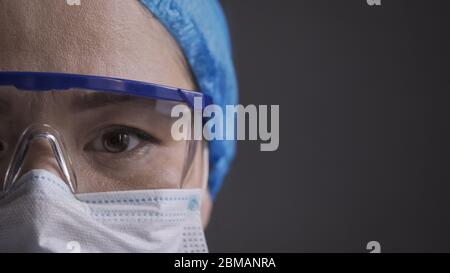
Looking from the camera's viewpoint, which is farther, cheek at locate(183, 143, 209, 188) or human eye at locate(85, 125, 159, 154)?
cheek at locate(183, 143, 209, 188)

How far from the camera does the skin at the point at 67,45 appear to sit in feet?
3.58

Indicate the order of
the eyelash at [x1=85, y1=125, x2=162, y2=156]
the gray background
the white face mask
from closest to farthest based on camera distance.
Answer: the white face mask < the eyelash at [x1=85, y1=125, x2=162, y2=156] < the gray background

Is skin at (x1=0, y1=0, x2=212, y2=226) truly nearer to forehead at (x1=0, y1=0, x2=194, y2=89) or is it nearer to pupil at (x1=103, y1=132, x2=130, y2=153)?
forehead at (x1=0, y1=0, x2=194, y2=89)

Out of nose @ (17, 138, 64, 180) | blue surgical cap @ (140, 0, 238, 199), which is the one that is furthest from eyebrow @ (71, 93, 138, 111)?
blue surgical cap @ (140, 0, 238, 199)

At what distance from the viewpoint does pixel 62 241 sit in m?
1.03

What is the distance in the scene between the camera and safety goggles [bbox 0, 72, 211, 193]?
3.54 feet

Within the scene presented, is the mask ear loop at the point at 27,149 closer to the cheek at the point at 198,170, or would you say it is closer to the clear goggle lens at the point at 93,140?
the clear goggle lens at the point at 93,140

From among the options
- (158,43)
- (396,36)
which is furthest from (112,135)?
(396,36)

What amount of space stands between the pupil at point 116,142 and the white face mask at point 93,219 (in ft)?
0.38

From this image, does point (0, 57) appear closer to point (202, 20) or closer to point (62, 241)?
point (62, 241)

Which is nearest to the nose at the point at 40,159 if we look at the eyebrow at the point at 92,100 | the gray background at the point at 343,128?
the eyebrow at the point at 92,100

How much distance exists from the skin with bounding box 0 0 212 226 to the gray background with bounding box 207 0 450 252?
785 mm

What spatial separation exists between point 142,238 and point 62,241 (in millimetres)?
192

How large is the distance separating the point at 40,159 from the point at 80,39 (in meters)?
0.29
